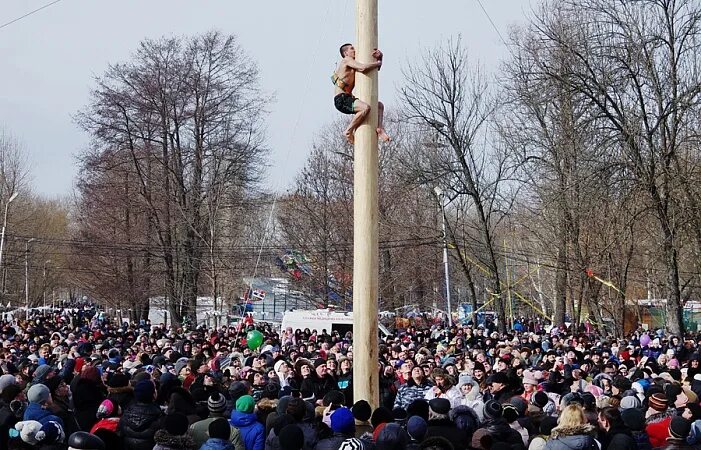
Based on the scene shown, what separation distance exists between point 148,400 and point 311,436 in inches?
61.7

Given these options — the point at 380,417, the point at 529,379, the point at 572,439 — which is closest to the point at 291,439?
the point at 380,417

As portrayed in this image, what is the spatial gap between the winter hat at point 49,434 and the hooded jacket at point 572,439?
404 cm

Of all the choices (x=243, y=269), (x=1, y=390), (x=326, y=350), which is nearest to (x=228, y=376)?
(x=1, y=390)

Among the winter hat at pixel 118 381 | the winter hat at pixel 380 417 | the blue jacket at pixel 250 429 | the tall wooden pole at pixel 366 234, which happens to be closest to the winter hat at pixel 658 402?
the tall wooden pole at pixel 366 234

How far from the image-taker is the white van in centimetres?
3172

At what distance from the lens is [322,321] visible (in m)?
31.8

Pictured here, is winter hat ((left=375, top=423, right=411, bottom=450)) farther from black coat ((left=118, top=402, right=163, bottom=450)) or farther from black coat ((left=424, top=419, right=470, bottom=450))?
black coat ((left=118, top=402, right=163, bottom=450))

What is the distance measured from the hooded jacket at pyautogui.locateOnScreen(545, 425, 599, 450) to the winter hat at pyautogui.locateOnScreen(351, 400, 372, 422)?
1703mm

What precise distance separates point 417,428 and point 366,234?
6.74 feet

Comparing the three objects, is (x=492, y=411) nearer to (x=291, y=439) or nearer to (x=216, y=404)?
(x=291, y=439)

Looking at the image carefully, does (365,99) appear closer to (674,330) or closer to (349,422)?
(349,422)

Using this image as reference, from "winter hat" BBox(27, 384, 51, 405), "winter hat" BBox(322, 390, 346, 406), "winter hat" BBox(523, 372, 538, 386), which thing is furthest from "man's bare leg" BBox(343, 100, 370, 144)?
"winter hat" BBox(523, 372, 538, 386)

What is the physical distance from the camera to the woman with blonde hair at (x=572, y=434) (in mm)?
7258

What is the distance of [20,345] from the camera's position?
2070 centimetres
